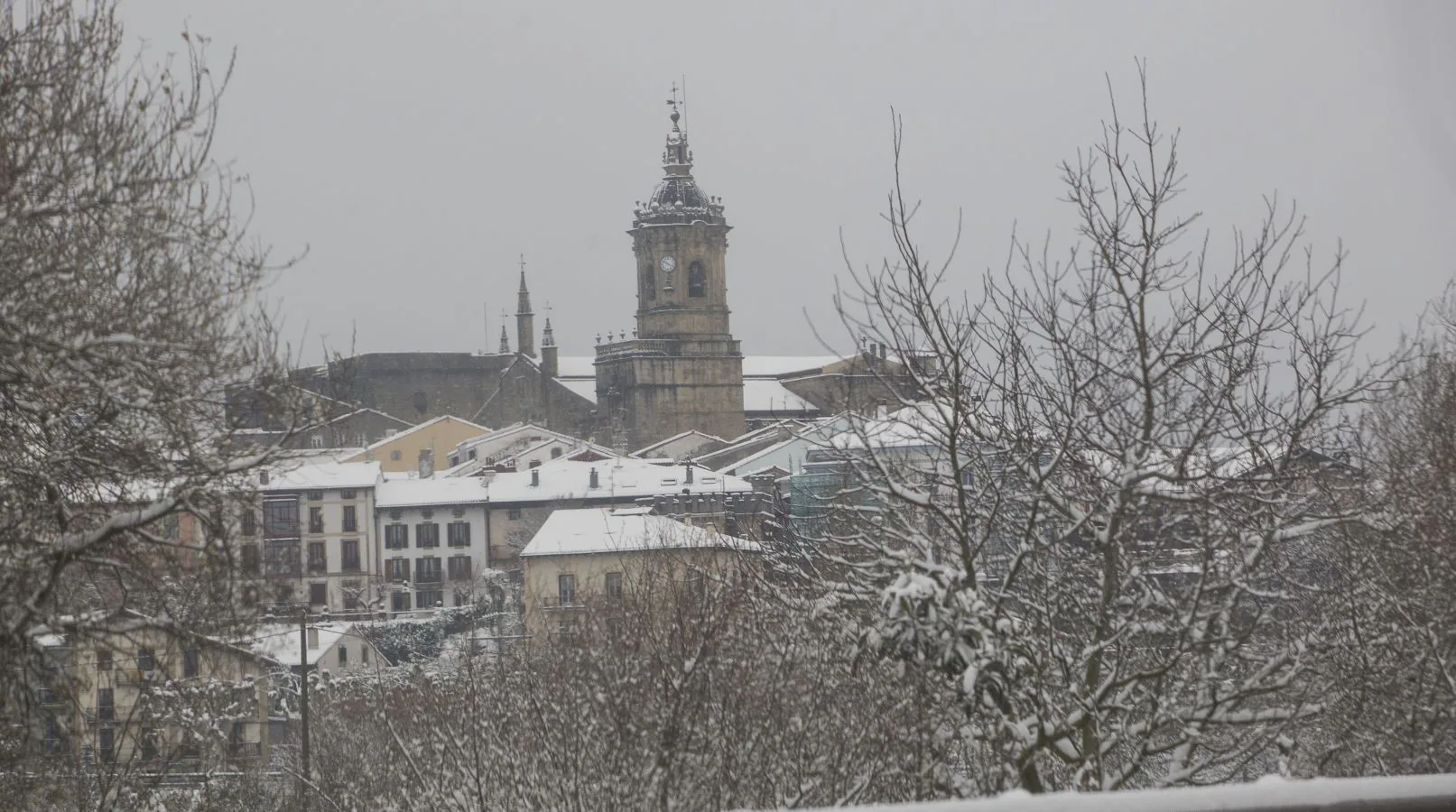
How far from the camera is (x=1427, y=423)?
14.1m

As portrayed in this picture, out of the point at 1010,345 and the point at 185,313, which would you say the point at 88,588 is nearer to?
the point at 185,313

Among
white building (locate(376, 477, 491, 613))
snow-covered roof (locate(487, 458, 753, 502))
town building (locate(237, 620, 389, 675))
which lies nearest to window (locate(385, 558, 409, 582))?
white building (locate(376, 477, 491, 613))

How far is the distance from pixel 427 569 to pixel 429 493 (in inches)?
106

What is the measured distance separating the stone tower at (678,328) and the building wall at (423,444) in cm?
806

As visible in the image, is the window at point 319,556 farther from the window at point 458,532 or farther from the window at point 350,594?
the window at point 458,532

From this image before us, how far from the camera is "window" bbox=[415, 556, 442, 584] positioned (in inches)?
2039

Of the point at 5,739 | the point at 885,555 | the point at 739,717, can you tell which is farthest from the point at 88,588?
the point at 885,555

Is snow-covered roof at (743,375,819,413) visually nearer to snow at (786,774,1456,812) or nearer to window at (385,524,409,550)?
window at (385,524,409,550)

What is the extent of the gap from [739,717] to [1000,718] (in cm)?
268

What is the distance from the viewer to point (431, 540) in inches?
2050

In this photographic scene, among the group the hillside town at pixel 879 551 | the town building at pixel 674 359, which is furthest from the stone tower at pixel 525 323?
the hillside town at pixel 879 551

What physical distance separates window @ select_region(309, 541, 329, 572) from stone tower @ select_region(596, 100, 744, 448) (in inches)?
1030

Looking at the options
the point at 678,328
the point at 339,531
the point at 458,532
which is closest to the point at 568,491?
the point at 458,532

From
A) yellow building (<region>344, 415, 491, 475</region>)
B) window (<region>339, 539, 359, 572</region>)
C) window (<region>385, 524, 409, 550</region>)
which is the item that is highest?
yellow building (<region>344, 415, 491, 475</region>)
